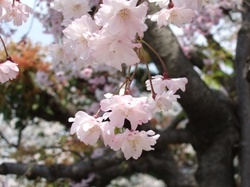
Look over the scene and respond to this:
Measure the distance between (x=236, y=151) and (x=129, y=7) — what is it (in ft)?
7.25

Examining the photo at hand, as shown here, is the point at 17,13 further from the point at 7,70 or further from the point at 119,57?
the point at 119,57

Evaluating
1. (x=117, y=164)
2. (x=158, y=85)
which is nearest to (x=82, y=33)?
(x=158, y=85)

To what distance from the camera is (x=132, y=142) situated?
93 centimetres

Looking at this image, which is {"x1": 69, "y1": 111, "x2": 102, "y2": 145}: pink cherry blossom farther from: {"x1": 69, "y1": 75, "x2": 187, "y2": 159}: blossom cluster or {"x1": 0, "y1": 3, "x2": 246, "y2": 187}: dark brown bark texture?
{"x1": 0, "y1": 3, "x2": 246, "y2": 187}: dark brown bark texture

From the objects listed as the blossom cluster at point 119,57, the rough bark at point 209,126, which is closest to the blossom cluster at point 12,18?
the blossom cluster at point 119,57

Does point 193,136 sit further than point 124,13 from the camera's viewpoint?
Yes

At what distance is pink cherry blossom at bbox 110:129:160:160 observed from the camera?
0.91m

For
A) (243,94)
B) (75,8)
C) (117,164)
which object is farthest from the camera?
(117,164)

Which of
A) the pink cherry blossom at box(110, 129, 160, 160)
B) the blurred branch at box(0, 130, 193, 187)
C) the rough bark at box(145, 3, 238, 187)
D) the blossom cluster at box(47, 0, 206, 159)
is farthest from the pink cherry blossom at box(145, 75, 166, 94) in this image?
the blurred branch at box(0, 130, 193, 187)

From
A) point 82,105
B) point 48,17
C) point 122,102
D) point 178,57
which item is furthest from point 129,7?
point 82,105

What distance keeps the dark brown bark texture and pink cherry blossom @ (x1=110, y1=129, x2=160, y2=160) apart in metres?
1.39

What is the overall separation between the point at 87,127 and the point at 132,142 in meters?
0.10

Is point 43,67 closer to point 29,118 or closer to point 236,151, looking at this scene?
point 29,118

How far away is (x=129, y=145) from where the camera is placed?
36.7 inches
